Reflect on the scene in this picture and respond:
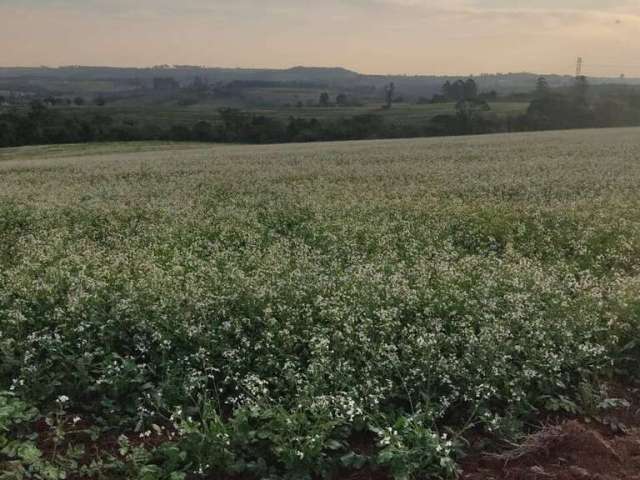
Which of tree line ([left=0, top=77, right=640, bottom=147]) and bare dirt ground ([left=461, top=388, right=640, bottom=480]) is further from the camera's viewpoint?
tree line ([left=0, top=77, right=640, bottom=147])

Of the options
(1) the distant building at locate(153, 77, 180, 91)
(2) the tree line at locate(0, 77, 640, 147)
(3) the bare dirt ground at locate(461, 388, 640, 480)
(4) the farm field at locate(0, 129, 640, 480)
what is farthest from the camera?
(1) the distant building at locate(153, 77, 180, 91)

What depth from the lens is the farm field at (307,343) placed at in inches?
213

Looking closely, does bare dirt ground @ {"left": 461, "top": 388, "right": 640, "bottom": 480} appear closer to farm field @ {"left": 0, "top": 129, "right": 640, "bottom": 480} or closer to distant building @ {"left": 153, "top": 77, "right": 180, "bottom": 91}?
farm field @ {"left": 0, "top": 129, "right": 640, "bottom": 480}

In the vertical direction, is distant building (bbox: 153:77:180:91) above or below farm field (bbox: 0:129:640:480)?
above

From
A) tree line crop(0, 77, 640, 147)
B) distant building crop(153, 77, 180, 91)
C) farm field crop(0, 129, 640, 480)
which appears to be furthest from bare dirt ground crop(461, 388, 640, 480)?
distant building crop(153, 77, 180, 91)

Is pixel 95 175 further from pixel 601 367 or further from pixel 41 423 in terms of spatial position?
pixel 601 367

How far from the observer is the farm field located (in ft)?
17.7

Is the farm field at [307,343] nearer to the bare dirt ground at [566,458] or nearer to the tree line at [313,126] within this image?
the bare dirt ground at [566,458]

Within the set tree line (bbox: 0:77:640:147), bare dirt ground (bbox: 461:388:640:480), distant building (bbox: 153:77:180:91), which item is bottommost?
bare dirt ground (bbox: 461:388:640:480)

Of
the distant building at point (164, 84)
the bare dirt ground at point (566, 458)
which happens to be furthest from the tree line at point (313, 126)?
the distant building at point (164, 84)

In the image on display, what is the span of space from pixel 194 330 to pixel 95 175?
70.3ft

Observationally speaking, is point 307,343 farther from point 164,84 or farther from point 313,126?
point 164,84

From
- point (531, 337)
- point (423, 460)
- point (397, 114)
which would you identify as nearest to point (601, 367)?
point (531, 337)

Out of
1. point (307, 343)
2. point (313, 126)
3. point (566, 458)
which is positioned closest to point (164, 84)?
point (313, 126)
